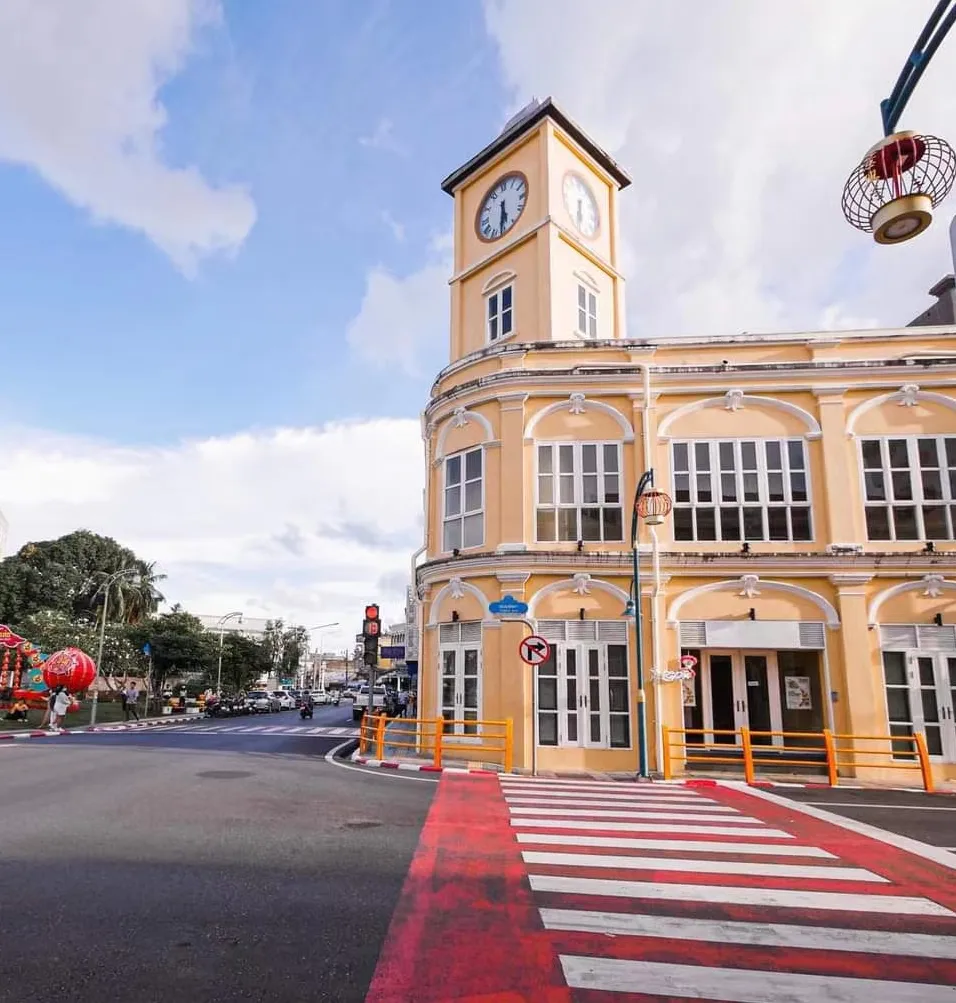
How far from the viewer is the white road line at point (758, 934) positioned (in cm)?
515

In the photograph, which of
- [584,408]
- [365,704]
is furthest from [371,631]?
[365,704]

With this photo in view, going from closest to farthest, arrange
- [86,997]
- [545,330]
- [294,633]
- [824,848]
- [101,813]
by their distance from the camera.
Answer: [86,997], [824,848], [101,813], [545,330], [294,633]

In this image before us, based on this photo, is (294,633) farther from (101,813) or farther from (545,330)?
(101,813)

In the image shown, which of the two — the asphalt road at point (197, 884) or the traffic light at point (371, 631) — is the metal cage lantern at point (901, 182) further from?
the traffic light at point (371, 631)

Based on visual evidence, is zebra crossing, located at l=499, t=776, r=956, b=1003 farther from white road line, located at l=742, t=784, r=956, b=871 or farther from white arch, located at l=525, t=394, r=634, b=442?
white arch, located at l=525, t=394, r=634, b=442

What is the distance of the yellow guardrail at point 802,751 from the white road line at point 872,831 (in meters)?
1.20

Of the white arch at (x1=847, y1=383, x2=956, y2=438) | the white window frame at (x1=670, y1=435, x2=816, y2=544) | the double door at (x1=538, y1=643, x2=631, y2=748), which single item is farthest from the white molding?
the double door at (x1=538, y1=643, x2=631, y2=748)

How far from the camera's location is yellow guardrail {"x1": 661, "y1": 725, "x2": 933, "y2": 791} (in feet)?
44.7

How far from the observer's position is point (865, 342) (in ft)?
57.9

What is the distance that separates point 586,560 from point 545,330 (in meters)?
6.94

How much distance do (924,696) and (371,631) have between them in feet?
41.8

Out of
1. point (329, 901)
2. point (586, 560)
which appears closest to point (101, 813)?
point (329, 901)

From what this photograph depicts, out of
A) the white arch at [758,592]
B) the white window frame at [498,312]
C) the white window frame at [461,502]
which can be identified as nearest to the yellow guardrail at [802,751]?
the white arch at [758,592]

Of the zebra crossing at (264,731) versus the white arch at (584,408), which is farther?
the zebra crossing at (264,731)
